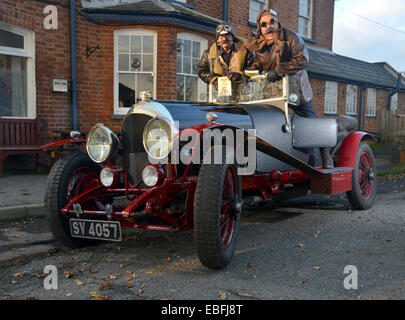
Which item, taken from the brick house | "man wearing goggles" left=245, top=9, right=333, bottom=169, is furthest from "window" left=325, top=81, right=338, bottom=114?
"man wearing goggles" left=245, top=9, right=333, bottom=169

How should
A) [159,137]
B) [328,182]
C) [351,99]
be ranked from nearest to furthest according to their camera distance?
[159,137] → [328,182] → [351,99]

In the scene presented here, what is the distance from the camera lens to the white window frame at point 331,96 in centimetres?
1658

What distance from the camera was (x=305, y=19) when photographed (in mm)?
15914

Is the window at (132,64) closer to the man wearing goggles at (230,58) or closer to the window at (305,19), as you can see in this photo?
the man wearing goggles at (230,58)

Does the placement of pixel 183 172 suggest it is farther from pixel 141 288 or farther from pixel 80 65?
pixel 80 65

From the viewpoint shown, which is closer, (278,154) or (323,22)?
(278,154)

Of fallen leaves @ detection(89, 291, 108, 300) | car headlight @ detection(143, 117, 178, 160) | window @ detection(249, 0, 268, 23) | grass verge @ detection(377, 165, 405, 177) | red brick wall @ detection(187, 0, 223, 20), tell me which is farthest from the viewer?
window @ detection(249, 0, 268, 23)

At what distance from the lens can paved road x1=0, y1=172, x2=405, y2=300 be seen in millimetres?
2926

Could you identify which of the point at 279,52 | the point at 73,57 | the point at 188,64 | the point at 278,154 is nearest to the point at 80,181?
the point at 278,154

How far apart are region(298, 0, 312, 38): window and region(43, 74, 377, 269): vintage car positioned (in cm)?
1173

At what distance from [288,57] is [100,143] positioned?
2472mm

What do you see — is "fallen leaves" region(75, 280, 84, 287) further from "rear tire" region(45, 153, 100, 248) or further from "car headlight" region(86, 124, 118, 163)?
"car headlight" region(86, 124, 118, 163)
